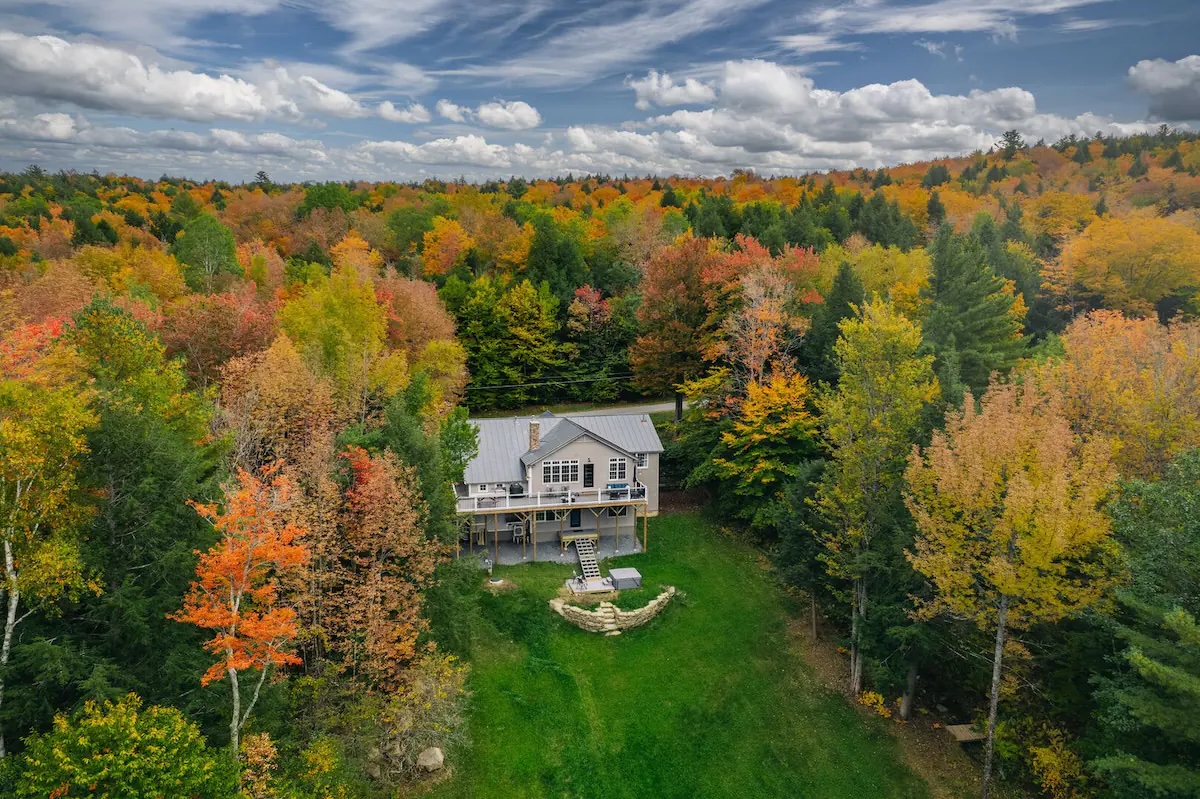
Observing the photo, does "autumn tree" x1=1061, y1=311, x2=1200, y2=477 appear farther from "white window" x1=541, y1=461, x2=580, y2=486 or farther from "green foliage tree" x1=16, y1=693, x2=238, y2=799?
"green foliage tree" x1=16, y1=693, x2=238, y2=799

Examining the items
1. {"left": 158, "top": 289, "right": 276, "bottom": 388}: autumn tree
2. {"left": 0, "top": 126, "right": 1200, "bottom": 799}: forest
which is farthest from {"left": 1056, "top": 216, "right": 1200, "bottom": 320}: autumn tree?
{"left": 158, "top": 289, "right": 276, "bottom": 388}: autumn tree

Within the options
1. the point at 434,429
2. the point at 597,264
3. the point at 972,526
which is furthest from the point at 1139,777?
the point at 597,264

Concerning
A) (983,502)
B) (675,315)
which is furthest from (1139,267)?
(983,502)

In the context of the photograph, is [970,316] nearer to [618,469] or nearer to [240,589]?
[618,469]

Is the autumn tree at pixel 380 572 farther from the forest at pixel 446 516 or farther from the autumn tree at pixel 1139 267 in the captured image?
the autumn tree at pixel 1139 267


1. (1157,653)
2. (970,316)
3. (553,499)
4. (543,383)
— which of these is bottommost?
(553,499)

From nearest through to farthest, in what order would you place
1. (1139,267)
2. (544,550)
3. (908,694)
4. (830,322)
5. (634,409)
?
(908,694)
(544,550)
(830,322)
(1139,267)
(634,409)

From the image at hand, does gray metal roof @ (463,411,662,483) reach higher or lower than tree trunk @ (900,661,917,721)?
higher
